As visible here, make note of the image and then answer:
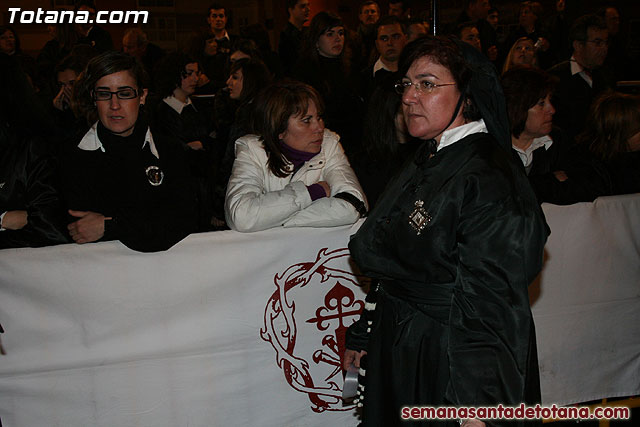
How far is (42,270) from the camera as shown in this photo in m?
3.38

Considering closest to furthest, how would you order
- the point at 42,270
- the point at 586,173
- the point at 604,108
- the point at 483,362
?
1. the point at 483,362
2. the point at 42,270
3. the point at 586,173
4. the point at 604,108

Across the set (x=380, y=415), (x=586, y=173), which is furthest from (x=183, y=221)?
(x=586, y=173)

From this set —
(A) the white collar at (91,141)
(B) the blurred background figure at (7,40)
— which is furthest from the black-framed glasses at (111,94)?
(B) the blurred background figure at (7,40)

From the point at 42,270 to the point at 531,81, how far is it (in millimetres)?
3452

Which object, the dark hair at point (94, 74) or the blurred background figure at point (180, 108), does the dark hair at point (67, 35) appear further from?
the dark hair at point (94, 74)

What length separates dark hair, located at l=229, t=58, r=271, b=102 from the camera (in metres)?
5.51

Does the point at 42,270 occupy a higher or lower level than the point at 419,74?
lower

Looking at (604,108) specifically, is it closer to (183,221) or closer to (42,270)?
(183,221)

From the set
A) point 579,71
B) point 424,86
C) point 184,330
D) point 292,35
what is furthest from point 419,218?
point 292,35

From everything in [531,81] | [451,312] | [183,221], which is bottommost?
[451,312]

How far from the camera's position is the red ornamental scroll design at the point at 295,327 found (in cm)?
366

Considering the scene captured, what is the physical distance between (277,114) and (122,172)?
37.9 inches

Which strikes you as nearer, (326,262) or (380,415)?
(380,415)

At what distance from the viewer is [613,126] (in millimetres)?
4535
